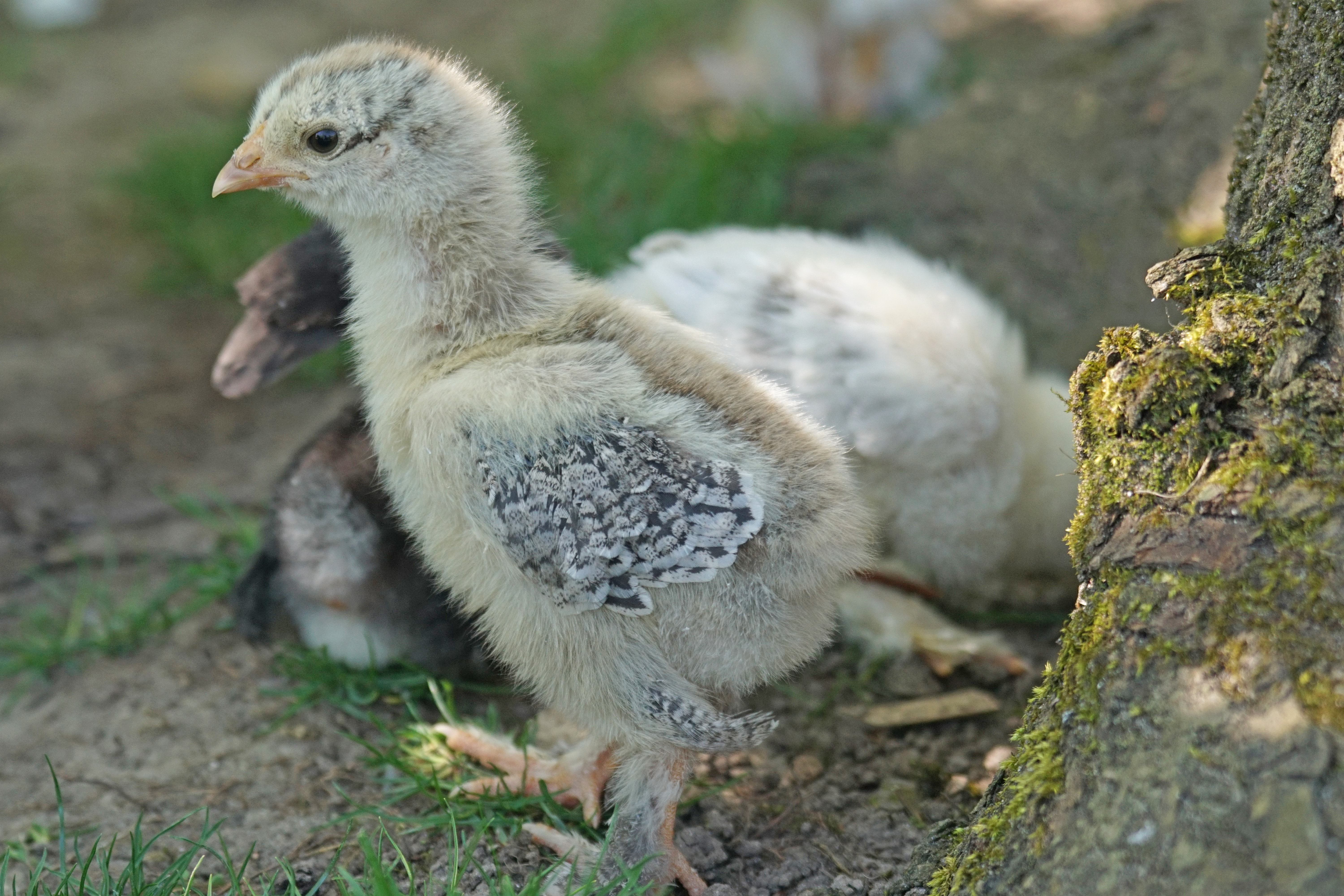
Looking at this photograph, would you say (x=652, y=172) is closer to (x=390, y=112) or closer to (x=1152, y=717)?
(x=390, y=112)

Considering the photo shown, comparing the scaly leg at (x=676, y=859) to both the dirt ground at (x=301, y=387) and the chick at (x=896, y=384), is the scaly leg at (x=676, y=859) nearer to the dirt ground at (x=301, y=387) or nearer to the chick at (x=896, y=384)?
the dirt ground at (x=301, y=387)

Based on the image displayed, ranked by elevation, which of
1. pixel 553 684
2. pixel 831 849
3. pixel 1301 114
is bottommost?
pixel 831 849

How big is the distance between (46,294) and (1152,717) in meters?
5.27

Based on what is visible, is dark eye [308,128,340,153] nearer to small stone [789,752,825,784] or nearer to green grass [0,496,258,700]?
green grass [0,496,258,700]

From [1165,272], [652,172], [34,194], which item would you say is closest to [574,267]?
[1165,272]

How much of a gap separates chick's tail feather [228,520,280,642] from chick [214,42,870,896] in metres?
0.87

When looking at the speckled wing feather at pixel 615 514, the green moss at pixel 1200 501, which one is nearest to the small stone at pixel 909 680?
the green moss at pixel 1200 501

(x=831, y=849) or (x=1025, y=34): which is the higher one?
(x=1025, y=34)

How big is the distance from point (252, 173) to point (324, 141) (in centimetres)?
19

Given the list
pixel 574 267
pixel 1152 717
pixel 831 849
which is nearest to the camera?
pixel 1152 717

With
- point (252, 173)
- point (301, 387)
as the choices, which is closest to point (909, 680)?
point (252, 173)

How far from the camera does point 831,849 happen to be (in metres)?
2.54

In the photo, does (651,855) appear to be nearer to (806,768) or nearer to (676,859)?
(676,859)

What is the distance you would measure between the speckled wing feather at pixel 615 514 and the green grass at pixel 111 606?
1.67 metres
